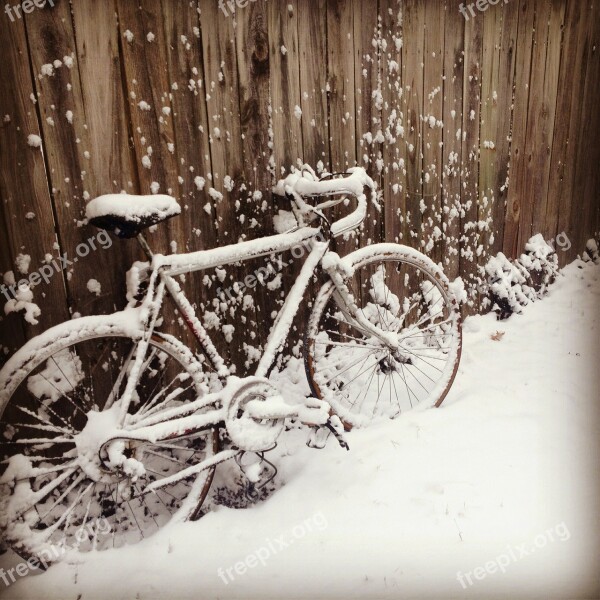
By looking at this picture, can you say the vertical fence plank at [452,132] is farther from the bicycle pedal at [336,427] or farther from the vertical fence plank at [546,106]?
the bicycle pedal at [336,427]

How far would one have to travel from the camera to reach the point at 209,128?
247 centimetres

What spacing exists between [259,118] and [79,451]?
182cm

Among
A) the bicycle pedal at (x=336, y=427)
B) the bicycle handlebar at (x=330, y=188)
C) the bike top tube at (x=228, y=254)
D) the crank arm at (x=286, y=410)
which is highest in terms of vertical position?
the bicycle handlebar at (x=330, y=188)

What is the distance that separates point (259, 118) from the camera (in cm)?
263

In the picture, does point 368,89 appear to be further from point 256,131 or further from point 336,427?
point 336,427

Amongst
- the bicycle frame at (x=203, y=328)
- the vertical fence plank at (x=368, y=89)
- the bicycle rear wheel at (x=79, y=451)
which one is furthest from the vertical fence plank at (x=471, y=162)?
the bicycle rear wheel at (x=79, y=451)

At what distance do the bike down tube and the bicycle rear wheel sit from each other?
0.34m

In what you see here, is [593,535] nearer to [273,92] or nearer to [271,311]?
[271,311]

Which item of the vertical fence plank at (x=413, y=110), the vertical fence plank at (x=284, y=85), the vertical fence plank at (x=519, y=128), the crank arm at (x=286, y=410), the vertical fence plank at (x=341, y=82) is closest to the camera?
the crank arm at (x=286, y=410)

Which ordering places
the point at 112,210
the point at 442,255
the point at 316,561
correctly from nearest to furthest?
the point at 112,210 < the point at 316,561 < the point at 442,255

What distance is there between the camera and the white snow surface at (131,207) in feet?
6.14

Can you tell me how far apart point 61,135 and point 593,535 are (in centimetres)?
279

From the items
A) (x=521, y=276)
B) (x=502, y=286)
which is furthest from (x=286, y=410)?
(x=521, y=276)

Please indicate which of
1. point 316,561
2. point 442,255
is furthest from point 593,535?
point 442,255
